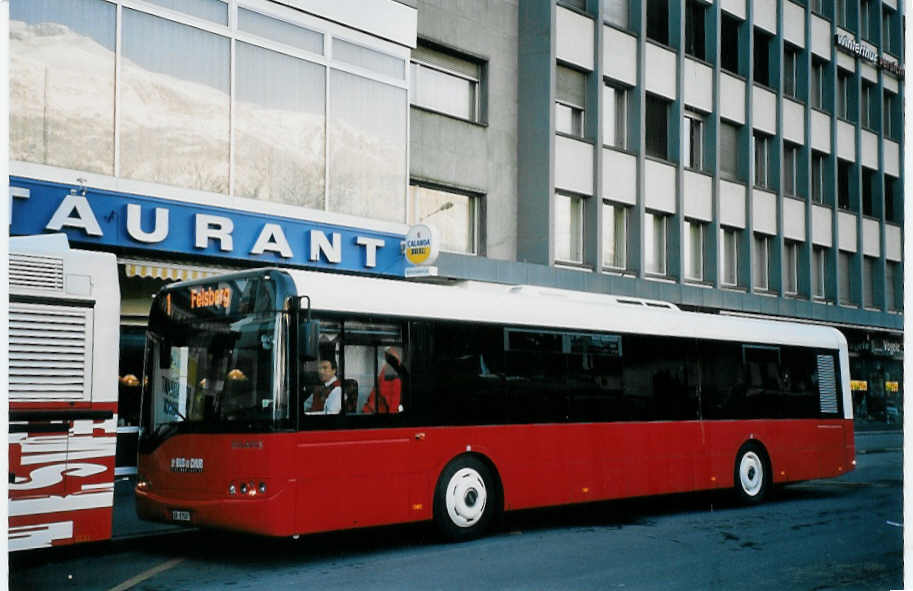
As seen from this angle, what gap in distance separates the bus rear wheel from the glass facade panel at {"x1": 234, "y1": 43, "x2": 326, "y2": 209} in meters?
7.04

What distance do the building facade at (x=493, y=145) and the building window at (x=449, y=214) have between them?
6cm

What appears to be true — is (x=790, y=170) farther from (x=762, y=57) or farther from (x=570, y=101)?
(x=570, y=101)

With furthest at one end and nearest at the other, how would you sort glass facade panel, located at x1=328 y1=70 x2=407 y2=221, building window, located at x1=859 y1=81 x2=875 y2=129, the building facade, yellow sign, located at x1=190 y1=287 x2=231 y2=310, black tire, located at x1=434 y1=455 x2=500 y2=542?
building window, located at x1=859 y1=81 x2=875 y2=129 < glass facade panel, located at x1=328 y1=70 x2=407 y2=221 < the building facade < black tire, located at x1=434 y1=455 x2=500 y2=542 < yellow sign, located at x1=190 y1=287 x2=231 y2=310

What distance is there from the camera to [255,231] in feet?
53.3

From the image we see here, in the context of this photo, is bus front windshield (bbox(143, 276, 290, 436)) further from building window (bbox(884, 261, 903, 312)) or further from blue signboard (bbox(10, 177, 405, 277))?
building window (bbox(884, 261, 903, 312))

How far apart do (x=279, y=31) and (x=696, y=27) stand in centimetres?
1429

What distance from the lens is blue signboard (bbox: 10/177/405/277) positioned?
1340cm

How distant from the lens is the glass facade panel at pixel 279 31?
16156mm

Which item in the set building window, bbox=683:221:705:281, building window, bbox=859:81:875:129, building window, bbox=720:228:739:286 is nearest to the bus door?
building window, bbox=859:81:875:129

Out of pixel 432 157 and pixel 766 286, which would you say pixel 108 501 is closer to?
pixel 432 157

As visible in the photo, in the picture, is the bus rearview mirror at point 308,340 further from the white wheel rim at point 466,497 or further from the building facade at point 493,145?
the building facade at point 493,145

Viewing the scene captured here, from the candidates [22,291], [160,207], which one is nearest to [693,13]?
[160,207]

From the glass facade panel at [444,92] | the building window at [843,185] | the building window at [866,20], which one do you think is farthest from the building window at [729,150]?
the glass facade panel at [444,92]

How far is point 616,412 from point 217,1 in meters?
7.66
